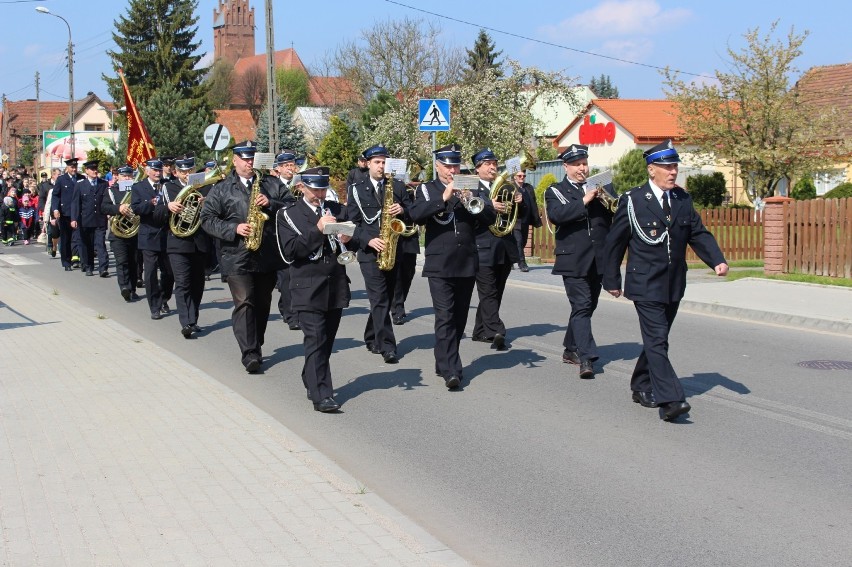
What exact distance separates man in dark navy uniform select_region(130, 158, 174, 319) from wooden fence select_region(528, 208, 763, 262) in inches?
437

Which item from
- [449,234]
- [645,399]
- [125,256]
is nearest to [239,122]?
[125,256]

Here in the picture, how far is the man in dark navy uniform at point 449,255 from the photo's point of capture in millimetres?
9633

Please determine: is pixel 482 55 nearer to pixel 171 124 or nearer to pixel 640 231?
pixel 171 124

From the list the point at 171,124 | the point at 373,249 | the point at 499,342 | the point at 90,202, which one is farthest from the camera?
the point at 171,124

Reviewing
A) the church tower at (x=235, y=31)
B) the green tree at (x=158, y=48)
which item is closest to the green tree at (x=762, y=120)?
the green tree at (x=158, y=48)

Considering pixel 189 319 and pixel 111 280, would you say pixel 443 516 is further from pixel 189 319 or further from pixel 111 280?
pixel 111 280

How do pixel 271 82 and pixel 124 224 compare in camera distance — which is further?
pixel 271 82

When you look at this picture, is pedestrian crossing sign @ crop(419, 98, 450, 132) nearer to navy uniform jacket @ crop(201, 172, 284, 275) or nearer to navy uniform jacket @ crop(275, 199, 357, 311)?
navy uniform jacket @ crop(201, 172, 284, 275)

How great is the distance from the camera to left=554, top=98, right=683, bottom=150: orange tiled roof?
59.4 metres

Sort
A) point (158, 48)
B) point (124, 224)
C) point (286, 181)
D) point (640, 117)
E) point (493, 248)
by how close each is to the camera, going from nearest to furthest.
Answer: point (493, 248), point (286, 181), point (124, 224), point (640, 117), point (158, 48)

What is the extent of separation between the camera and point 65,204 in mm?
22562

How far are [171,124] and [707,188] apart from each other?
109ft

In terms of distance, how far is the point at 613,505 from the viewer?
6.30m

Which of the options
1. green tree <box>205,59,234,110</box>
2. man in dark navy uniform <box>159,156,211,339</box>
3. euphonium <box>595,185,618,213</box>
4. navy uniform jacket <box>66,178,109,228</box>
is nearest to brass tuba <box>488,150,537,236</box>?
euphonium <box>595,185,618,213</box>
